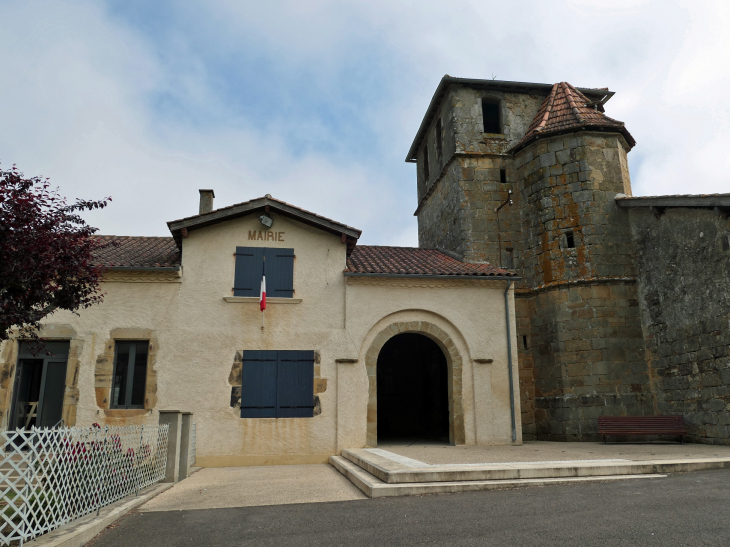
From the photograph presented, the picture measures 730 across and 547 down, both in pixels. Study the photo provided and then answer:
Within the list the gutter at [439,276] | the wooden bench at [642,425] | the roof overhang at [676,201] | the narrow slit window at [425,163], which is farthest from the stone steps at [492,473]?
the narrow slit window at [425,163]

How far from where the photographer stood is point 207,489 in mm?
8375

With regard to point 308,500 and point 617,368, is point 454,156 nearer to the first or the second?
point 617,368

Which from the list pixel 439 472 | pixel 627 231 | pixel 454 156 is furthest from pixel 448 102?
pixel 439 472

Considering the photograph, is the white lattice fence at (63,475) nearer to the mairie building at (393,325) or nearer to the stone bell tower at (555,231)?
the mairie building at (393,325)

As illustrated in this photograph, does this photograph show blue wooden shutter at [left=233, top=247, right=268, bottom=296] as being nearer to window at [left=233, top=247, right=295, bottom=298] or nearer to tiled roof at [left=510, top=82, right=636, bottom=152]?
window at [left=233, top=247, right=295, bottom=298]

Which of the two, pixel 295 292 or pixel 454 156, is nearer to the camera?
pixel 295 292

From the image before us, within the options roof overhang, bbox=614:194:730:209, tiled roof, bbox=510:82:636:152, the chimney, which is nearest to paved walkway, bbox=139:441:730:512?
roof overhang, bbox=614:194:730:209

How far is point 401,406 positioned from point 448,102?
1068cm

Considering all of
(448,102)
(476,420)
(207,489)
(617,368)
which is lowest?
(207,489)

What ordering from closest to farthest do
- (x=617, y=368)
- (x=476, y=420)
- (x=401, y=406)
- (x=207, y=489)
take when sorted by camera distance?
1. (x=207, y=489)
2. (x=476, y=420)
3. (x=617, y=368)
4. (x=401, y=406)

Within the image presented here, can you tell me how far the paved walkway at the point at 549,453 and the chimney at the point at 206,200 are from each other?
8.58 meters

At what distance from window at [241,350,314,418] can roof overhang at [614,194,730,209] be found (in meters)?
9.49

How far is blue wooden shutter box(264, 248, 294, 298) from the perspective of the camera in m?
12.8

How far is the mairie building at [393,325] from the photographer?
11914mm
